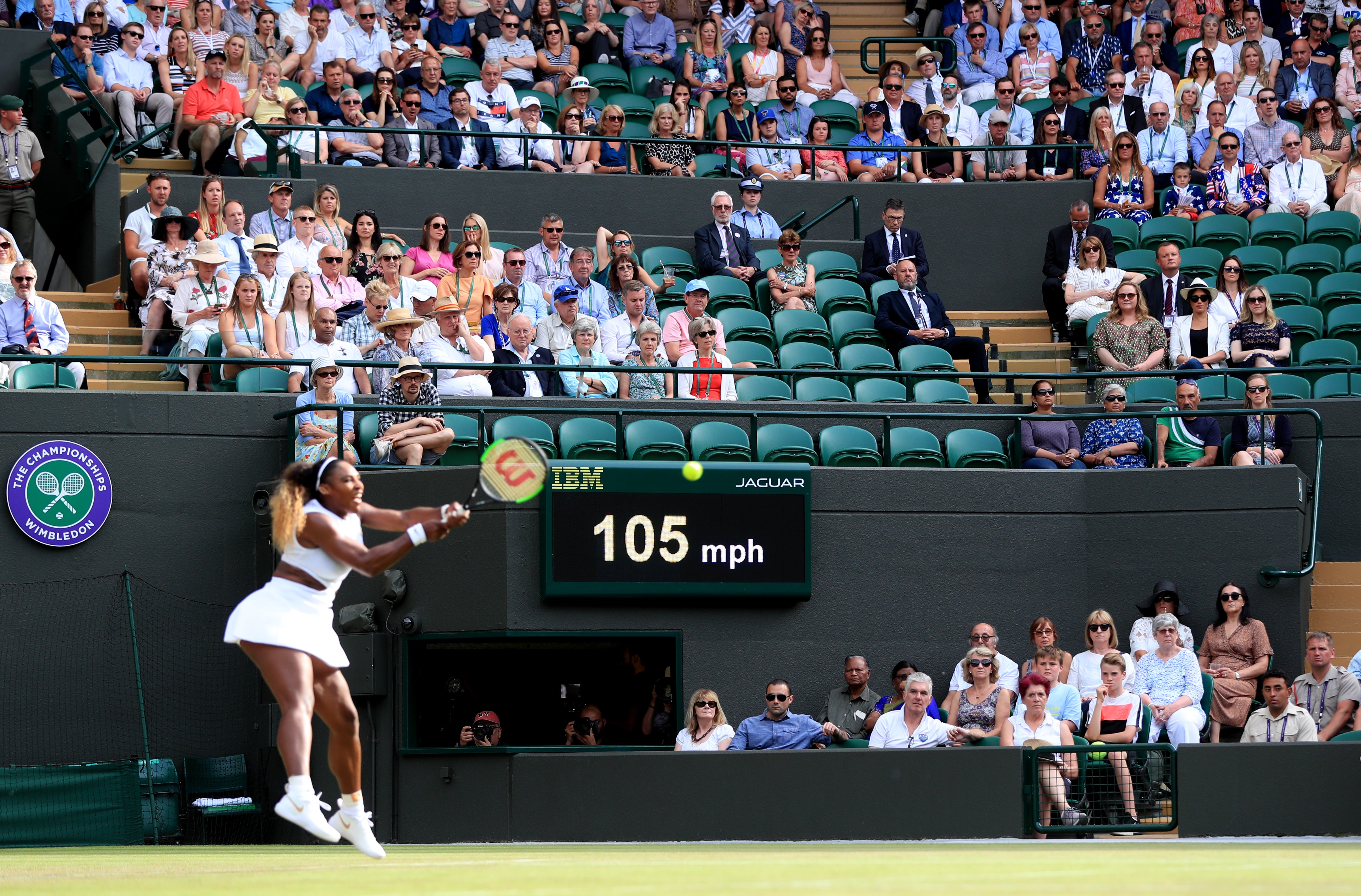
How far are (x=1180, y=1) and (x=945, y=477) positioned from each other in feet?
35.4

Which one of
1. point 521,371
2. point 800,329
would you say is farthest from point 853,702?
point 800,329

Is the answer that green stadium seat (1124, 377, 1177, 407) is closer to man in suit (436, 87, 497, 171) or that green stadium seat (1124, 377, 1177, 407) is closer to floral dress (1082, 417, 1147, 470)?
floral dress (1082, 417, 1147, 470)

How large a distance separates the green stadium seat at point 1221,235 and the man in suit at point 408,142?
792 centimetres

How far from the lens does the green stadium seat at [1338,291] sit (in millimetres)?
17844

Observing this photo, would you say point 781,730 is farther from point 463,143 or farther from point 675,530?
point 463,143

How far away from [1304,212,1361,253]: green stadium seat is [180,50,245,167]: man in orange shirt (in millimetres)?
10940

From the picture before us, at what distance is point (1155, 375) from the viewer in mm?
15367

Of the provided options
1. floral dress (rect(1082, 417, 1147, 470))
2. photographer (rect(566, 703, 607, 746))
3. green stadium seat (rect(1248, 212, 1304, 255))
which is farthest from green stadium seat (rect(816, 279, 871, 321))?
photographer (rect(566, 703, 607, 746))

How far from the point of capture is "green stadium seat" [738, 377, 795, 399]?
16.0m

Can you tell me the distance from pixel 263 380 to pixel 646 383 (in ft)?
10.5

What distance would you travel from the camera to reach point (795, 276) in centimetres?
1762

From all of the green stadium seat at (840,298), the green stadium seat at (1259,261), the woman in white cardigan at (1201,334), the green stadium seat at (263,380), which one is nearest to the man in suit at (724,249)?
the green stadium seat at (840,298)

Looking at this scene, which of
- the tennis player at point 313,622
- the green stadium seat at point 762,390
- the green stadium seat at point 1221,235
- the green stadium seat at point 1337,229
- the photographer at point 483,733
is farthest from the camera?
the green stadium seat at point 1221,235

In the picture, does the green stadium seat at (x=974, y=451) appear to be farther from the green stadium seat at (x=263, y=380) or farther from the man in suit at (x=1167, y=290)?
the green stadium seat at (x=263, y=380)
